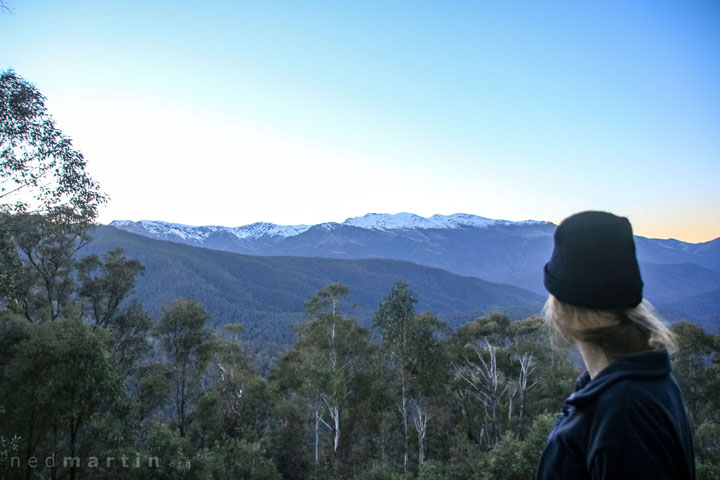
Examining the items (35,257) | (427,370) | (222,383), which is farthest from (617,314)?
(222,383)

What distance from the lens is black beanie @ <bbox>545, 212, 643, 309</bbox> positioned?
1.41m

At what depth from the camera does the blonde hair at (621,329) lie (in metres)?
1.43

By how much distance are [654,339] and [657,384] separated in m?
0.20

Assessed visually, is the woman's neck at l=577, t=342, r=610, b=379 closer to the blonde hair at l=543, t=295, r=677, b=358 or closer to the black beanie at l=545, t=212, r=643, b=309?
the blonde hair at l=543, t=295, r=677, b=358

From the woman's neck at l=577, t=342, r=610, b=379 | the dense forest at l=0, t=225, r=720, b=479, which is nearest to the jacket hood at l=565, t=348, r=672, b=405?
the woman's neck at l=577, t=342, r=610, b=379

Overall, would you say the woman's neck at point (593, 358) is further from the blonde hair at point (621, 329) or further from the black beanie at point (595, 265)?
the black beanie at point (595, 265)

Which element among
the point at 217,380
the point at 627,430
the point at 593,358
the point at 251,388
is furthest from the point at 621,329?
the point at 217,380

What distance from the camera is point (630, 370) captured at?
50.6 inches

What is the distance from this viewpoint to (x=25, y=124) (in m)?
9.91

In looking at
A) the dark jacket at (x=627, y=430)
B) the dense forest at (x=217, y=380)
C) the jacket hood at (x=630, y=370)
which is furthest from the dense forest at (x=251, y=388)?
the jacket hood at (x=630, y=370)

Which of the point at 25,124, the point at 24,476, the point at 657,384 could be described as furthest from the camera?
the point at 24,476

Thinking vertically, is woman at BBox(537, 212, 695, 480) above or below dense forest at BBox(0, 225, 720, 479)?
above

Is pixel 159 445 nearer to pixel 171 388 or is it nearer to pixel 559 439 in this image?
pixel 171 388

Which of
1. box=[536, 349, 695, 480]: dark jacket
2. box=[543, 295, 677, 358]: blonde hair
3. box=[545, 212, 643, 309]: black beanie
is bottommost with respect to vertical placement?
box=[536, 349, 695, 480]: dark jacket
